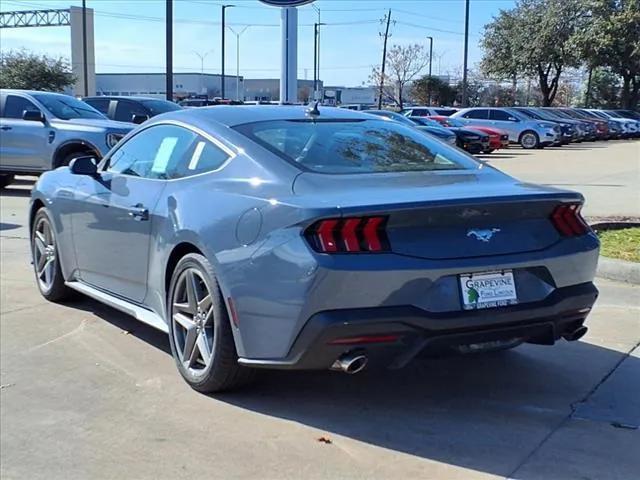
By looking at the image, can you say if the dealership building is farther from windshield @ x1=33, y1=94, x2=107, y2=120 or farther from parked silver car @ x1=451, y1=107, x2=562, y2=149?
windshield @ x1=33, y1=94, x2=107, y2=120

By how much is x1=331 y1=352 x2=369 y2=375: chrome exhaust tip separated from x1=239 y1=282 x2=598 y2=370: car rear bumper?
2cm

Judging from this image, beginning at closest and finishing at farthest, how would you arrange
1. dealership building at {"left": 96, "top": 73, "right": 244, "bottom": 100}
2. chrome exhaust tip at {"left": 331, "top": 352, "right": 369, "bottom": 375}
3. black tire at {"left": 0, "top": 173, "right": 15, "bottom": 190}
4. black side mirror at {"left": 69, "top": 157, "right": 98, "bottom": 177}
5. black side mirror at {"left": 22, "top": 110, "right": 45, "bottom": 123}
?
1. chrome exhaust tip at {"left": 331, "top": 352, "right": 369, "bottom": 375}
2. black side mirror at {"left": 69, "top": 157, "right": 98, "bottom": 177}
3. black side mirror at {"left": 22, "top": 110, "right": 45, "bottom": 123}
4. black tire at {"left": 0, "top": 173, "right": 15, "bottom": 190}
5. dealership building at {"left": 96, "top": 73, "right": 244, "bottom": 100}

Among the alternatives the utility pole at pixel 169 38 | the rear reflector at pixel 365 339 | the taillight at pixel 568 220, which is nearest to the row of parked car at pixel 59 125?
the taillight at pixel 568 220

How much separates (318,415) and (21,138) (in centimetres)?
1103

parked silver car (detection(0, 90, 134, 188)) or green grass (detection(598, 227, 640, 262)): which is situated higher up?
parked silver car (detection(0, 90, 134, 188))

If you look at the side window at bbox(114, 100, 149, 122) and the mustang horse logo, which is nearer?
the mustang horse logo

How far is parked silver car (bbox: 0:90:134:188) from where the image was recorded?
12.9m

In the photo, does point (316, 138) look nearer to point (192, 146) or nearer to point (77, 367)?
point (192, 146)

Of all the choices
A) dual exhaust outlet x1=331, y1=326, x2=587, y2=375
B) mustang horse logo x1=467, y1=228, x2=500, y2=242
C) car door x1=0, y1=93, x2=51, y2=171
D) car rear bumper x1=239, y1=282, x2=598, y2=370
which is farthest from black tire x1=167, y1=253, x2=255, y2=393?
car door x1=0, y1=93, x2=51, y2=171

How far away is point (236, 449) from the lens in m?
3.72

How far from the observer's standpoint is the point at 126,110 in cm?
1650

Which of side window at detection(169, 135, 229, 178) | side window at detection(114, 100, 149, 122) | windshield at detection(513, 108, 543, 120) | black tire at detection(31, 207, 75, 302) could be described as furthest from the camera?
windshield at detection(513, 108, 543, 120)

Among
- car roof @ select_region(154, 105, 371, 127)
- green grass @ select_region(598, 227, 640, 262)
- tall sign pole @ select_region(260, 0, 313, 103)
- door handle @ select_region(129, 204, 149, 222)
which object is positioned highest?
tall sign pole @ select_region(260, 0, 313, 103)

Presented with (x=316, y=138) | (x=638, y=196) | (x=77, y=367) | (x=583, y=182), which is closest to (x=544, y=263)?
(x=316, y=138)
